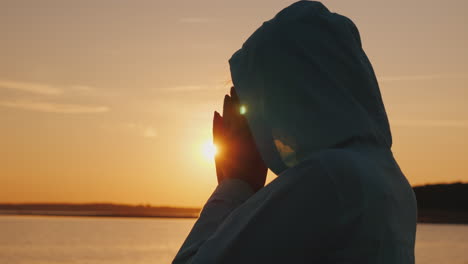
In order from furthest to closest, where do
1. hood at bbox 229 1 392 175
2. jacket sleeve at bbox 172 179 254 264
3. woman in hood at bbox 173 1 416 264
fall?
1. jacket sleeve at bbox 172 179 254 264
2. hood at bbox 229 1 392 175
3. woman in hood at bbox 173 1 416 264

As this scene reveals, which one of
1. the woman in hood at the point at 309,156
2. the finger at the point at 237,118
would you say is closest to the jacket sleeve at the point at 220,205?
the woman in hood at the point at 309,156

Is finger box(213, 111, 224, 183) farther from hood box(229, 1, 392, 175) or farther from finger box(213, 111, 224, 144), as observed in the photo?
hood box(229, 1, 392, 175)

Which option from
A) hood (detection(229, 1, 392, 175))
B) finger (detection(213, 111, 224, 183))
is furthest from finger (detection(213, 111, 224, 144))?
hood (detection(229, 1, 392, 175))

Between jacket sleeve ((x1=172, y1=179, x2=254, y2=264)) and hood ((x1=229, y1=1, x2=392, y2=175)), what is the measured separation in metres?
0.20

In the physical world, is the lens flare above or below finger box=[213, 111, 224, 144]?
above

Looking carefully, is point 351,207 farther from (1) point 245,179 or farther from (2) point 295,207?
(1) point 245,179

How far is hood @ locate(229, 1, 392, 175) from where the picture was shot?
1308mm

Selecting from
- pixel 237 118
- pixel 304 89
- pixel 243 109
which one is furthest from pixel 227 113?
pixel 304 89

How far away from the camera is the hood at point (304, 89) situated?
4.29 ft

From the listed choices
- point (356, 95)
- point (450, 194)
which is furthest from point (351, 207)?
point (450, 194)

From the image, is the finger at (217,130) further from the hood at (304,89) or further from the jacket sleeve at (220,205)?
the hood at (304,89)

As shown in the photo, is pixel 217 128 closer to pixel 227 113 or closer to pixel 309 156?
pixel 227 113

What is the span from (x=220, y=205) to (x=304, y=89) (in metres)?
0.36

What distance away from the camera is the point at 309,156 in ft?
4.09
